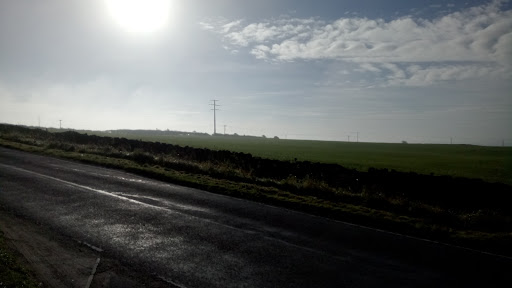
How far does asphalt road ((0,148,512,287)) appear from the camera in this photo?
22.6 ft

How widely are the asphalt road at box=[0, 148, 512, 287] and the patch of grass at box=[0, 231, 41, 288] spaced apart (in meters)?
1.65

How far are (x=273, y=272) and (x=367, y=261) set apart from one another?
7.10 ft

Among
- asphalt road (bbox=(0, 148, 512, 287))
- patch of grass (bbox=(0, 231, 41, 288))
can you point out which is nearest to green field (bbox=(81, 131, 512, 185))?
asphalt road (bbox=(0, 148, 512, 287))

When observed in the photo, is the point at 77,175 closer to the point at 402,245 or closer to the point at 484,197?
the point at 402,245

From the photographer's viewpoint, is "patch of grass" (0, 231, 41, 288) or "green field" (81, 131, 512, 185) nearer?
"patch of grass" (0, 231, 41, 288)

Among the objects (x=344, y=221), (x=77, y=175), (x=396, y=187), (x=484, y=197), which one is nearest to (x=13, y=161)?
(x=77, y=175)

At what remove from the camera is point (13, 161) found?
2155 centimetres

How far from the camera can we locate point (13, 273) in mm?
6133

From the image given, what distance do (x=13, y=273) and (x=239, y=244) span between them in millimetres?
4427

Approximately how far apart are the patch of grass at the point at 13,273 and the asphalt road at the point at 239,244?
64.8 inches

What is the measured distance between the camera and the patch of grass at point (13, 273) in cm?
576

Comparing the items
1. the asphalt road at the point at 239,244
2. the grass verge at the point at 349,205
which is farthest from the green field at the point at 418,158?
the asphalt road at the point at 239,244

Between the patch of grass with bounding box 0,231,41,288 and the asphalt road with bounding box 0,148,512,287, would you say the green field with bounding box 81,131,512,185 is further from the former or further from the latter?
the patch of grass with bounding box 0,231,41,288

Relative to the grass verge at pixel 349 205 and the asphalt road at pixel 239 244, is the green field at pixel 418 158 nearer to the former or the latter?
the grass verge at pixel 349 205
